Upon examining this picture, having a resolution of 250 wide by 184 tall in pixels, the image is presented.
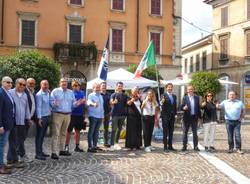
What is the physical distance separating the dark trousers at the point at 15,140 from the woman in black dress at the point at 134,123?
3259 mm

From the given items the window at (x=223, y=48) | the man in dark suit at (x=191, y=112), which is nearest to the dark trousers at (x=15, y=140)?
the man in dark suit at (x=191, y=112)

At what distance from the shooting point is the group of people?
8578 millimetres

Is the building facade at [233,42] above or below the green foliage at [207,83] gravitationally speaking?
above

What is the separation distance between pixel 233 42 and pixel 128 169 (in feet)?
99.4

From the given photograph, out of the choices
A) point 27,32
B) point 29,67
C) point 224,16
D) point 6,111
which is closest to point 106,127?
point 6,111

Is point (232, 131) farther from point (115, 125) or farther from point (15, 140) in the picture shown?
point (15, 140)

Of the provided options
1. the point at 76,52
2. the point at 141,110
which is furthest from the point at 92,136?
Result: the point at 76,52

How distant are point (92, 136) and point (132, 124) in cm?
118

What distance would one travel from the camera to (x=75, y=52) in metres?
27.9

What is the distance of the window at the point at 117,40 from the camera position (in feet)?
97.8

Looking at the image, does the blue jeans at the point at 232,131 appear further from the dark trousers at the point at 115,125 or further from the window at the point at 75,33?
the window at the point at 75,33

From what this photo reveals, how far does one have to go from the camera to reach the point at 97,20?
2953 centimetres

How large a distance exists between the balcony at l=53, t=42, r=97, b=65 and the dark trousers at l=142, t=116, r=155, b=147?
17.5 metres

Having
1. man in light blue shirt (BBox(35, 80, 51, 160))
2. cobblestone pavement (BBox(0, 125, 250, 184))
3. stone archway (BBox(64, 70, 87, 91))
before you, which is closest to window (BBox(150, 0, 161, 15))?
stone archway (BBox(64, 70, 87, 91))
